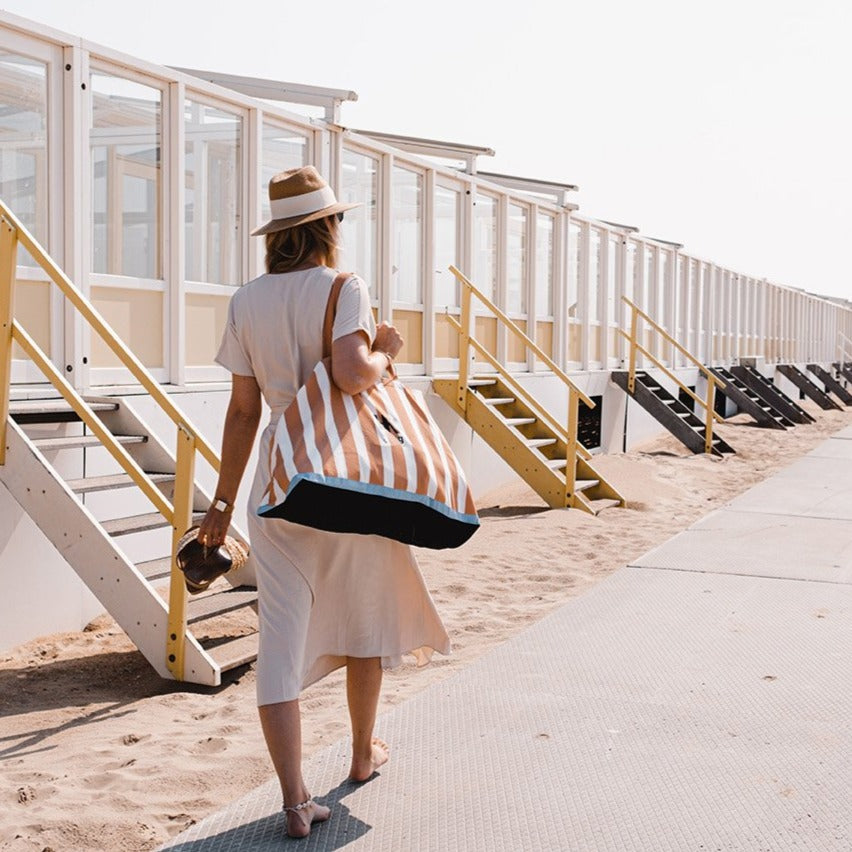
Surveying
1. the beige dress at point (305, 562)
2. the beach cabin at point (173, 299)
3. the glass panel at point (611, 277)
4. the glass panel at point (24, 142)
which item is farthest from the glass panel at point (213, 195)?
the glass panel at point (611, 277)

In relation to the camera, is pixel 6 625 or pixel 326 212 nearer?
pixel 326 212

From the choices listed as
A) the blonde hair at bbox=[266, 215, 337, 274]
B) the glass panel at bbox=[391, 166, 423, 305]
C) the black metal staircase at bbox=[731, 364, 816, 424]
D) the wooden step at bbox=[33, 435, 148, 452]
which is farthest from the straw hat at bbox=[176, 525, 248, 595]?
the black metal staircase at bbox=[731, 364, 816, 424]

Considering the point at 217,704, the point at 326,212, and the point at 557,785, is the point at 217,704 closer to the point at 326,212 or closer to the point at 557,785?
the point at 557,785

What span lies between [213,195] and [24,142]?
6.18ft

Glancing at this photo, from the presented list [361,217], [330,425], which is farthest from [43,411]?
[361,217]

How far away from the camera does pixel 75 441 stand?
21.5ft

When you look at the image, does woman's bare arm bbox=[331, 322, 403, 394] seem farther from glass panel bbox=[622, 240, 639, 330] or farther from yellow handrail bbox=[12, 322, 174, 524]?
glass panel bbox=[622, 240, 639, 330]

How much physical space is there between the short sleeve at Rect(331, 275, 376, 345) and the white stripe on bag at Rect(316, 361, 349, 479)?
4.2 inches

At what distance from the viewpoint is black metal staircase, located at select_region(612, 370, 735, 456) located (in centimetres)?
1683

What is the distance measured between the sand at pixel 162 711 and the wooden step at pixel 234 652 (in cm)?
8

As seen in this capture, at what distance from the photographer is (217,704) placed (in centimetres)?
534

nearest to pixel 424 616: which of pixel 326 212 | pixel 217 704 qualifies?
pixel 326 212

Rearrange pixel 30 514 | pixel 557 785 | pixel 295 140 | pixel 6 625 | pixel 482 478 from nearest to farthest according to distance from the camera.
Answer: pixel 557 785 → pixel 30 514 → pixel 6 625 → pixel 295 140 → pixel 482 478

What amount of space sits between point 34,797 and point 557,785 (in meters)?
1.71
